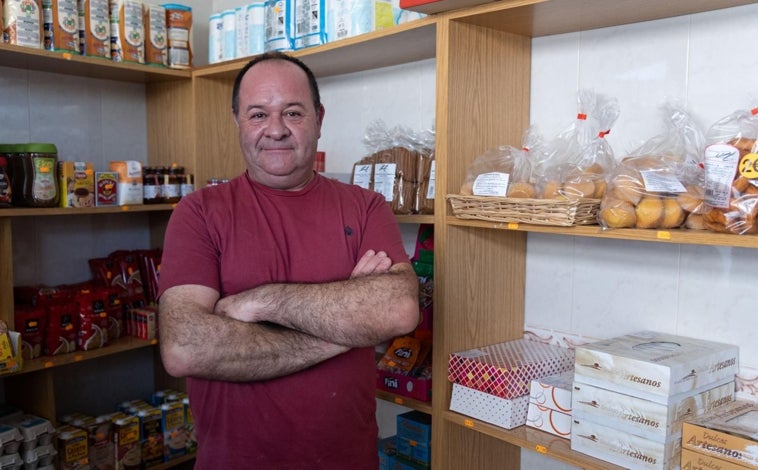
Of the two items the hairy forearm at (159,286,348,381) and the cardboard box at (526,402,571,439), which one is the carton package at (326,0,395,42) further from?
the cardboard box at (526,402,571,439)

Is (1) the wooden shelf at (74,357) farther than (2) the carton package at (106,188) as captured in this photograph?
No

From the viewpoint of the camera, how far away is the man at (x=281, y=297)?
1.54 meters

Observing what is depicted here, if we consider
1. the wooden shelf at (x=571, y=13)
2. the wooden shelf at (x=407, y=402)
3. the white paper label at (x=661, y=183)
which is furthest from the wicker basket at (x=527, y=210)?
the wooden shelf at (x=407, y=402)

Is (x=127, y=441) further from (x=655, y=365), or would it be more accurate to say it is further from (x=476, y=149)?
(x=655, y=365)

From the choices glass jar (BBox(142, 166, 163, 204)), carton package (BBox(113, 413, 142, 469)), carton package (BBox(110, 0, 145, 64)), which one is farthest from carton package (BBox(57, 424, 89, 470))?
carton package (BBox(110, 0, 145, 64))

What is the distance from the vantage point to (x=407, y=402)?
7.20ft

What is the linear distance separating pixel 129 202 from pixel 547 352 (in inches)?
72.2

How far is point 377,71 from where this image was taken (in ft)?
9.04

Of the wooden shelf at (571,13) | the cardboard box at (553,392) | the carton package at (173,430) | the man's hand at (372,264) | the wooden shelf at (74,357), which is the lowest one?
the carton package at (173,430)

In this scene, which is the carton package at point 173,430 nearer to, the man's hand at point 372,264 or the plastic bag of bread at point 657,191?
the man's hand at point 372,264

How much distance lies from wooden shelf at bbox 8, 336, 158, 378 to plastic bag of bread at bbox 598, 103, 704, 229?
203 centimetres

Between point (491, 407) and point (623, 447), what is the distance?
0.41 meters

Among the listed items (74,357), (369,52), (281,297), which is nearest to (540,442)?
(281,297)

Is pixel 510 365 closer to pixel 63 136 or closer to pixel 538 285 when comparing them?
pixel 538 285
